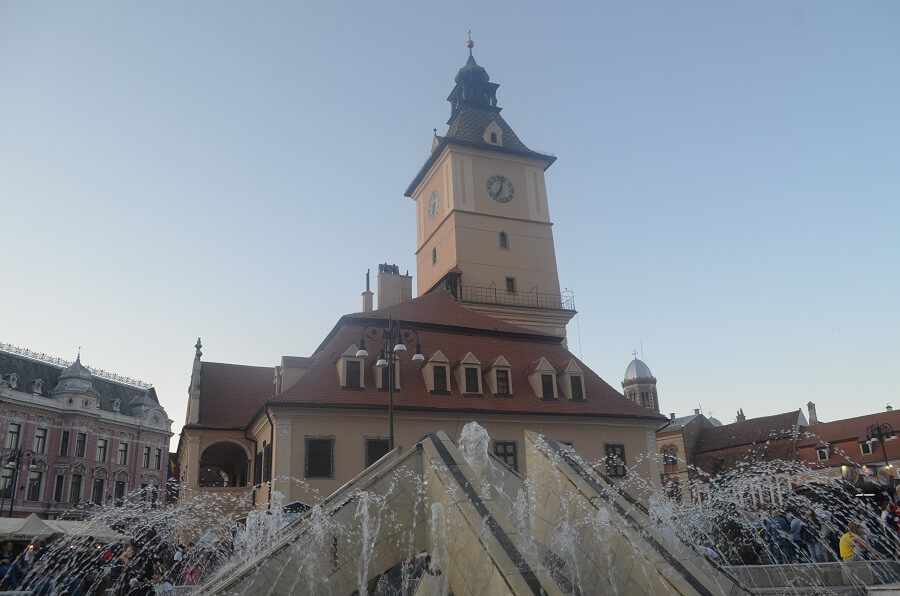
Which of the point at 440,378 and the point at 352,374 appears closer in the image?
the point at 352,374

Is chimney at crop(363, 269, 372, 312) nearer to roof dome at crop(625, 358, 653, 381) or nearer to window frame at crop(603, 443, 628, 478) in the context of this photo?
window frame at crop(603, 443, 628, 478)

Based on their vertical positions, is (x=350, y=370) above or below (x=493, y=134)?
below

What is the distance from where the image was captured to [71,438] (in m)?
58.0

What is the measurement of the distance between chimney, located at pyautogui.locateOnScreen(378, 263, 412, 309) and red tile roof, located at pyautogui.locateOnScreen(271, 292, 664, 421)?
5382 millimetres

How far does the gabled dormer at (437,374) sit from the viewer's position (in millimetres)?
26297

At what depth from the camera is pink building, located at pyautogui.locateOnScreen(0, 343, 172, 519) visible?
53.0 m

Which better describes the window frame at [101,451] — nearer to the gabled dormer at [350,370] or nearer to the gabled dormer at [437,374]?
the gabled dormer at [350,370]

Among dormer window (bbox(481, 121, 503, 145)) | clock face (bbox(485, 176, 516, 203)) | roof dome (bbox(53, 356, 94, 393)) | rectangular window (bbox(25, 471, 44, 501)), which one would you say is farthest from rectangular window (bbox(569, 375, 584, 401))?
roof dome (bbox(53, 356, 94, 393))

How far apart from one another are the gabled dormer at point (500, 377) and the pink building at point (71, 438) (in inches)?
1337

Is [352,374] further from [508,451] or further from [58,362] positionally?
[58,362]

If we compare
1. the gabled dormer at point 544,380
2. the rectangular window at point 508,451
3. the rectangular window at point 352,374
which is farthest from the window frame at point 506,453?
the rectangular window at point 352,374

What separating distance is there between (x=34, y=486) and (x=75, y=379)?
9969 millimetres

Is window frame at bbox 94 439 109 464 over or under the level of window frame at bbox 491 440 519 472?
over

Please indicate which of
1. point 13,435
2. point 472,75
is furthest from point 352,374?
point 13,435
